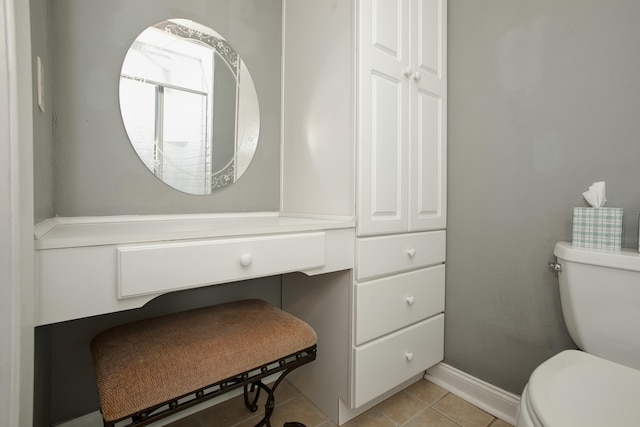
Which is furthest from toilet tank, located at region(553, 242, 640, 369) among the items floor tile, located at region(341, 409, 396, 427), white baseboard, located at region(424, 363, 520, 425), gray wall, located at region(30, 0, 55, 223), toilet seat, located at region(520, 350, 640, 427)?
gray wall, located at region(30, 0, 55, 223)

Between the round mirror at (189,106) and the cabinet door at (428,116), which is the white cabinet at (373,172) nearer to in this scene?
the cabinet door at (428,116)

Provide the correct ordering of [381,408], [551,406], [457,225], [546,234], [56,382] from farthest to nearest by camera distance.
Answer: [457,225], [381,408], [546,234], [56,382], [551,406]

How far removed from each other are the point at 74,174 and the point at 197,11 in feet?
2.61

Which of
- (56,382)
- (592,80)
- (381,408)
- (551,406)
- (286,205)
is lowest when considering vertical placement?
(381,408)

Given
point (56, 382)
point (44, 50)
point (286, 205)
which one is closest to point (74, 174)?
point (44, 50)

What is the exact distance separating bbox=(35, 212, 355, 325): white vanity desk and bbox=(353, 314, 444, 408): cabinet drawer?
0.41m

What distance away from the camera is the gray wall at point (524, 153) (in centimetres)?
101

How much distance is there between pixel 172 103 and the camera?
116 centimetres

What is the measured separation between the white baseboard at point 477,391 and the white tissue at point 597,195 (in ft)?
2.68

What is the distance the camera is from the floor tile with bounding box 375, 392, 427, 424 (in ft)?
4.12

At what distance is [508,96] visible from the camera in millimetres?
1248

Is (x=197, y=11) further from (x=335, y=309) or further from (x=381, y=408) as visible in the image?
(x=381, y=408)

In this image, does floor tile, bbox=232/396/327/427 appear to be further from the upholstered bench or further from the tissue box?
the tissue box

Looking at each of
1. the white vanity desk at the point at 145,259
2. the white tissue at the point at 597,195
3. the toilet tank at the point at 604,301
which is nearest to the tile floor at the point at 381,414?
the toilet tank at the point at 604,301
